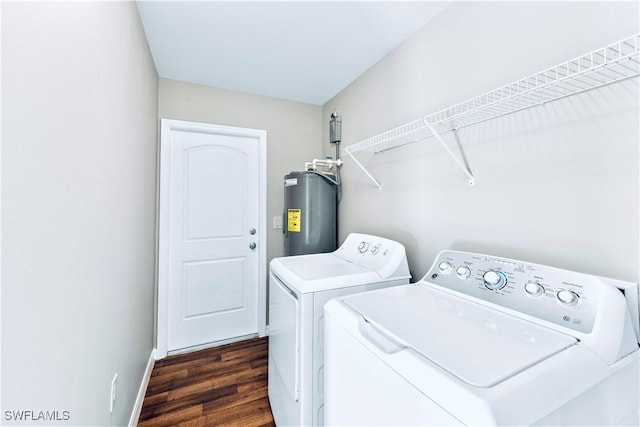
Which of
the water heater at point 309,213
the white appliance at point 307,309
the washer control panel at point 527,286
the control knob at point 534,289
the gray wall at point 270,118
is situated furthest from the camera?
the gray wall at point 270,118

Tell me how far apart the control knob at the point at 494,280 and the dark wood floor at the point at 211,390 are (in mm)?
1479

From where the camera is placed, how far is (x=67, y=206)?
31.3 inches

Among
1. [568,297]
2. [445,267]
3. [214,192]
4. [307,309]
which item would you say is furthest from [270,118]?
[568,297]

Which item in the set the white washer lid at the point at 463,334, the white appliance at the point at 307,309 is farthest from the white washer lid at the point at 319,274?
the white washer lid at the point at 463,334

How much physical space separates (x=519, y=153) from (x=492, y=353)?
91 cm

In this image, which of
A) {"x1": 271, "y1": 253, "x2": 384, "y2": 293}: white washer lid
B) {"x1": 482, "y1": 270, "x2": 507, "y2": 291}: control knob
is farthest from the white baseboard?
{"x1": 482, "y1": 270, "x2": 507, "y2": 291}: control knob

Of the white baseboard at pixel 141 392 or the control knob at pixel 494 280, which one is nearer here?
the control knob at pixel 494 280

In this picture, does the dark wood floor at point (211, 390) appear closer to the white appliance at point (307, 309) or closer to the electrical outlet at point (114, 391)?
the white appliance at point (307, 309)

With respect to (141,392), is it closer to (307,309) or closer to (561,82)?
(307,309)

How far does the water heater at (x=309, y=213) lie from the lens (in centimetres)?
224

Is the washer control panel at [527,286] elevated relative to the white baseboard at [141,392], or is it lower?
elevated

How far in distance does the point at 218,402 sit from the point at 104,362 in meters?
0.95

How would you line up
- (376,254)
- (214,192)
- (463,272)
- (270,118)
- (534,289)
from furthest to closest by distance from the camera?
(270,118) → (214,192) → (376,254) → (463,272) → (534,289)

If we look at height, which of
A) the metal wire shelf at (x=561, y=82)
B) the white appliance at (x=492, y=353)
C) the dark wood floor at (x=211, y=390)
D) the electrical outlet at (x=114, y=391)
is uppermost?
the metal wire shelf at (x=561, y=82)
